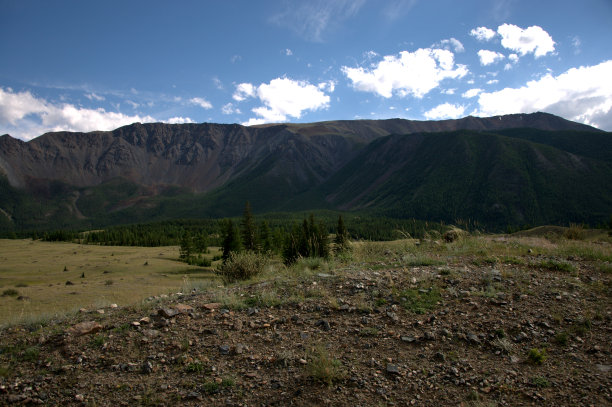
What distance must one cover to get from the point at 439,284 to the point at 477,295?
2.55 ft

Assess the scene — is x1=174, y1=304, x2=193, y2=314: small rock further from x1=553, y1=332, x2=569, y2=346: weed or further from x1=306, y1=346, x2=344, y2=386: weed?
x1=553, y1=332, x2=569, y2=346: weed

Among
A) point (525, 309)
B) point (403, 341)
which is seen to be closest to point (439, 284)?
point (525, 309)

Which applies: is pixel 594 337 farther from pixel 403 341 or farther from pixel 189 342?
pixel 189 342

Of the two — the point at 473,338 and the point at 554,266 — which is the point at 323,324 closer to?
the point at 473,338

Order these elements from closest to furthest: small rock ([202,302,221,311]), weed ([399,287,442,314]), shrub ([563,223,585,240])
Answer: weed ([399,287,442,314]), small rock ([202,302,221,311]), shrub ([563,223,585,240])

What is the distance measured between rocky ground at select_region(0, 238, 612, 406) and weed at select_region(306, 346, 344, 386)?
18 millimetres

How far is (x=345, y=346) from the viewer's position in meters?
4.90

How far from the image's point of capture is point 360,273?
7.74 m

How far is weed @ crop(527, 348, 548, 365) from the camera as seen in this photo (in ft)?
14.1

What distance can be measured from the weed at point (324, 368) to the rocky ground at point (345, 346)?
2 centimetres

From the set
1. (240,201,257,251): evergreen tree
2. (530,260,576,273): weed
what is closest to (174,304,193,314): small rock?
(530,260,576,273): weed

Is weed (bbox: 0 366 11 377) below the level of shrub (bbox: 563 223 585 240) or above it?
below

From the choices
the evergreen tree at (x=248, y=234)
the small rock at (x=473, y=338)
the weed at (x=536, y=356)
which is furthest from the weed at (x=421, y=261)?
the evergreen tree at (x=248, y=234)

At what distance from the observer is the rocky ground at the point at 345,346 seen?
403 cm
